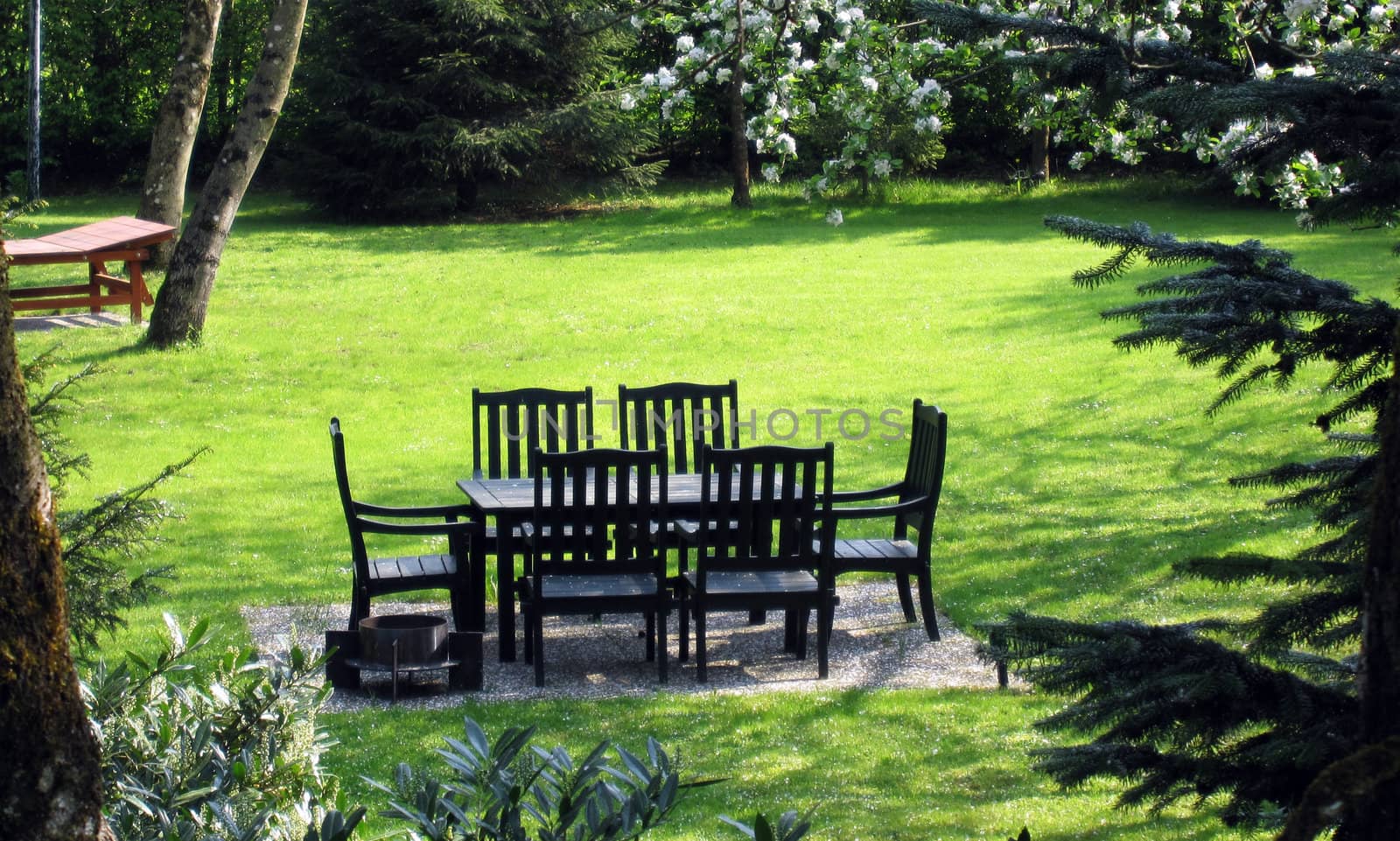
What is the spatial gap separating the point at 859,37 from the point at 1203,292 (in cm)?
525

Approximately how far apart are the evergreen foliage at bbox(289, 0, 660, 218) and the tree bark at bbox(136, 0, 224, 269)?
1086 centimetres

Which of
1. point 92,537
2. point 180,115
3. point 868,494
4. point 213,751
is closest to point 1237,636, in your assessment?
point 213,751

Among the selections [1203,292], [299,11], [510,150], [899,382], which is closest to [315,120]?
A: [510,150]

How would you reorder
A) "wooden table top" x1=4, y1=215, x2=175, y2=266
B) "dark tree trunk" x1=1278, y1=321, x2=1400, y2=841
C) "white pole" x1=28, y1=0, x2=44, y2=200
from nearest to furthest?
"dark tree trunk" x1=1278, y1=321, x2=1400, y2=841 < "wooden table top" x1=4, y1=215, x2=175, y2=266 < "white pole" x1=28, y1=0, x2=44, y2=200

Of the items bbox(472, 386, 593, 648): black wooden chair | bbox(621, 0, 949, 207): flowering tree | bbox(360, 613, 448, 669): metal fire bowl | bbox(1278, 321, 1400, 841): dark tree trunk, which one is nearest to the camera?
bbox(1278, 321, 1400, 841): dark tree trunk

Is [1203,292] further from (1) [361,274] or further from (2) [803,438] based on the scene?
(1) [361,274]

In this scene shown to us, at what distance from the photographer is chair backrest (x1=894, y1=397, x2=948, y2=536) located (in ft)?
24.2

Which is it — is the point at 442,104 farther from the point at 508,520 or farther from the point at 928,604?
the point at 928,604

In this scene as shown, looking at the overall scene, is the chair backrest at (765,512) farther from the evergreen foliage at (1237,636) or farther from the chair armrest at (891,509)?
the evergreen foliage at (1237,636)

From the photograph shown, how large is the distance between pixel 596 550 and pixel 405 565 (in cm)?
106

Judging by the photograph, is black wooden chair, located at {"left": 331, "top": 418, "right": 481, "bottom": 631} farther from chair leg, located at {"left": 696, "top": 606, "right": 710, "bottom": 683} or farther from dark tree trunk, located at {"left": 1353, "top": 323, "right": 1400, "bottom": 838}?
dark tree trunk, located at {"left": 1353, "top": 323, "right": 1400, "bottom": 838}

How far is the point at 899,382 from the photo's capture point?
48.6ft

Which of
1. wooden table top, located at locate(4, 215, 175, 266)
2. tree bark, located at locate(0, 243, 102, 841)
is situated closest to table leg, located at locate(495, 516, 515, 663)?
tree bark, located at locate(0, 243, 102, 841)

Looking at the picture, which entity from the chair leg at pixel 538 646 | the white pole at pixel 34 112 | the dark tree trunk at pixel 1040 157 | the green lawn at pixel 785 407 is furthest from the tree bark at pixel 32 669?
the dark tree trunk at pixel 1040 157
